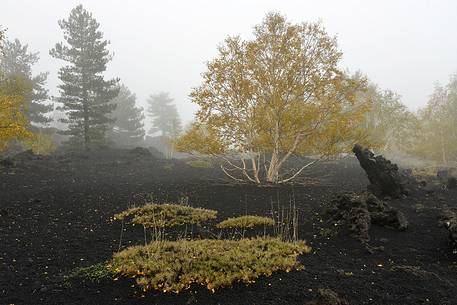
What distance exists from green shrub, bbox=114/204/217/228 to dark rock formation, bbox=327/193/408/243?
157 inches

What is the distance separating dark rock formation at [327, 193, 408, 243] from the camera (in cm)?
951

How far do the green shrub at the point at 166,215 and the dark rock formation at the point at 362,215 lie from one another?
3979mm

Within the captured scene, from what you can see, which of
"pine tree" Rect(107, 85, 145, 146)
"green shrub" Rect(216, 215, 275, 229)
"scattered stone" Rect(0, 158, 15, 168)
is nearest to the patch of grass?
"green shrub" Rect(216, 215, 275, 229)

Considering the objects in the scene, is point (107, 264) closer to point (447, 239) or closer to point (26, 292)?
point (26, 292)

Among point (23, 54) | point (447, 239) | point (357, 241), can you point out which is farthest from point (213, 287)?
point (23, 54)

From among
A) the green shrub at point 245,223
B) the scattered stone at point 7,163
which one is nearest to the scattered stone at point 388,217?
the green shrub at point 245,223

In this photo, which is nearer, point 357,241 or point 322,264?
point 322,264

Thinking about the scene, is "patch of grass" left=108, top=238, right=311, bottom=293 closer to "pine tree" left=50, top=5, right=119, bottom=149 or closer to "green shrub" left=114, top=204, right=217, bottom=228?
"green shrub" left=114, top=204, right=217, bottom=228

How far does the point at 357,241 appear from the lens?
9.07 metres

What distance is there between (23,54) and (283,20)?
119ft

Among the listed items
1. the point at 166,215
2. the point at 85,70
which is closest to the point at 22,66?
the point at 85,70

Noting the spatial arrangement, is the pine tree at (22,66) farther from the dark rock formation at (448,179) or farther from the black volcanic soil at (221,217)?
the dark rock formation at (448,179)

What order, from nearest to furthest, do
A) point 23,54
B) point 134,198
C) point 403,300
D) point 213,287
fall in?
point 403,300, point 213,287, point 134,198, point 23,54

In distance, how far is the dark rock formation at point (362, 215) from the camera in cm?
951
